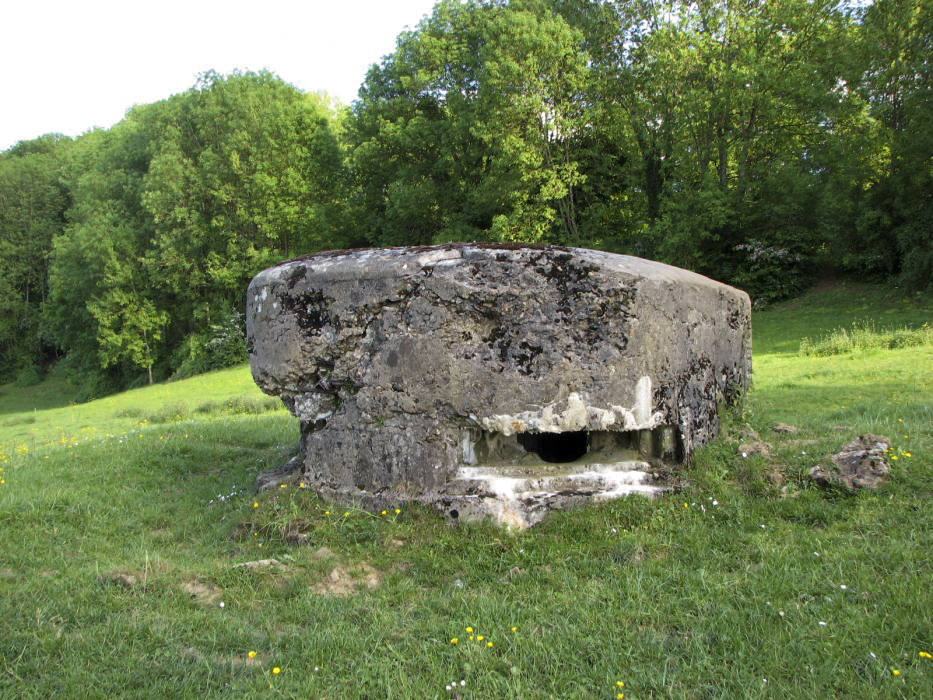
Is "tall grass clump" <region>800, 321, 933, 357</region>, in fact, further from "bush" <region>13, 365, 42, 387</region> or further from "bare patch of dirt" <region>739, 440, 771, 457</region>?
"bush" <region>13, 365, 42, 387</region>

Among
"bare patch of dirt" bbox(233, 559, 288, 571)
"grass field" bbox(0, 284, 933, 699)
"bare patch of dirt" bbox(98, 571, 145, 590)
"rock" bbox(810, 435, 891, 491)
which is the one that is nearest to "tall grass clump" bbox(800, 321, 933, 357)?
"grass field" bbox(0, 284, 933, 699)

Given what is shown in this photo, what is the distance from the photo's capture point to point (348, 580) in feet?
13.6

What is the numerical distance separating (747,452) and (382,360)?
3.21 m

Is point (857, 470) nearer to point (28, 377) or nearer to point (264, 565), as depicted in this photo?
point (264, 565)

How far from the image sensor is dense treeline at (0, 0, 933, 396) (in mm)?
21109

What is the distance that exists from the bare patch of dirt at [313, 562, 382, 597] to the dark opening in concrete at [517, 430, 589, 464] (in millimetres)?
2261

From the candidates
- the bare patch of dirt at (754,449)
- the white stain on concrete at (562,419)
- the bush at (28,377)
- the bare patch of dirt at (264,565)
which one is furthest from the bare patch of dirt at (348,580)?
the bush at (28,377)

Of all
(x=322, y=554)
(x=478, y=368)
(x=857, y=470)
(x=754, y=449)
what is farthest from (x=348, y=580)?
(x=857, y=470)

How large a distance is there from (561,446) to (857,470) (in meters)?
2.44

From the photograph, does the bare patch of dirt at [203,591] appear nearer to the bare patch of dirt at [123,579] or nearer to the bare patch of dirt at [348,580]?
the bare patch of dirt at [123,579]

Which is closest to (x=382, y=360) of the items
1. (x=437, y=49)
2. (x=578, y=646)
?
(x=578, y=646)

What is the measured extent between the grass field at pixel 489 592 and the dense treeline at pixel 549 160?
59.6 ft

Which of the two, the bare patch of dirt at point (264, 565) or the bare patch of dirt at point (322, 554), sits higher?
the bare patch of dirt at point (264, 565)

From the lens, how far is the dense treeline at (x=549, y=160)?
21109 millimetres
